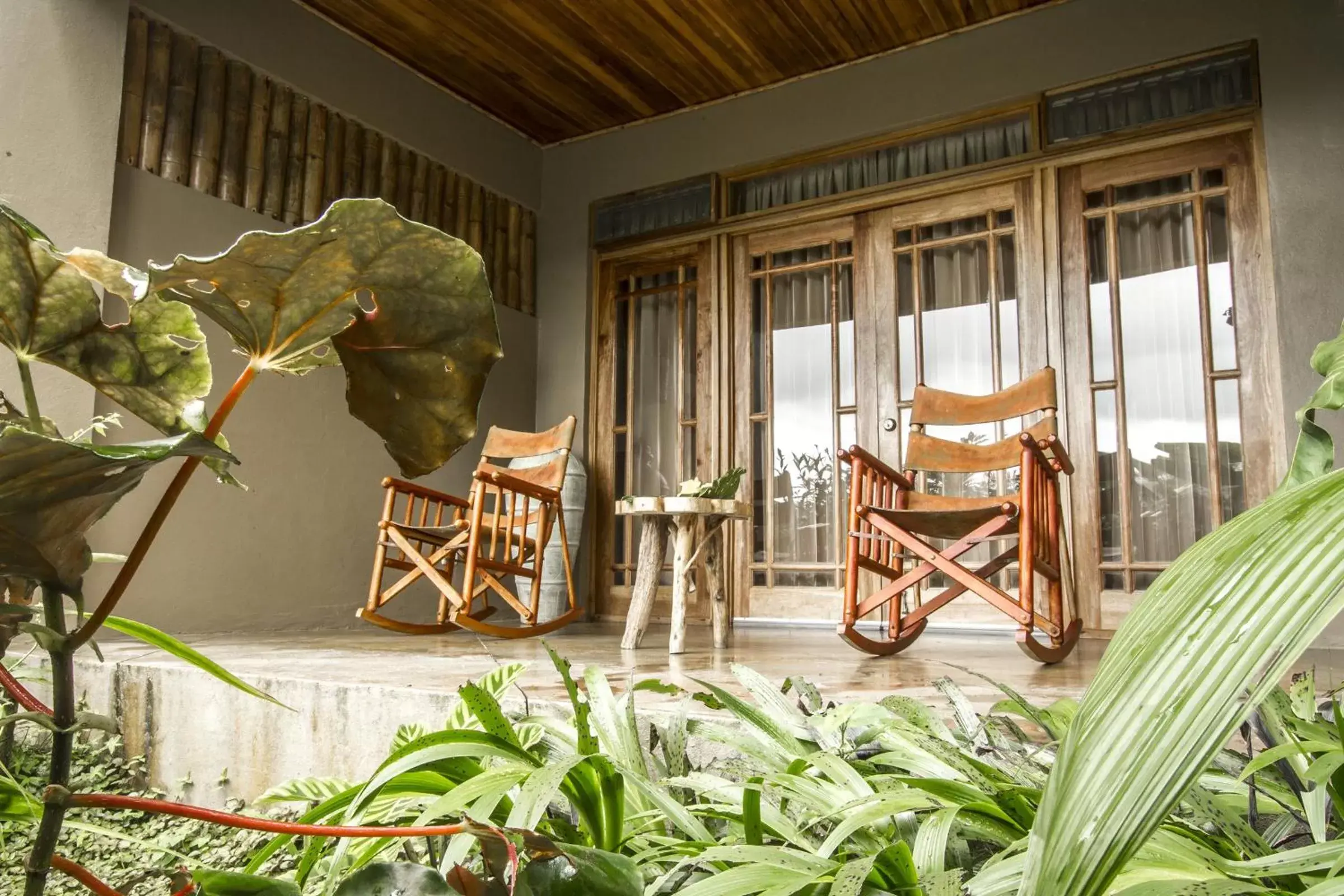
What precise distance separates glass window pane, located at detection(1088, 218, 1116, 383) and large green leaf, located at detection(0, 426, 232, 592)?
4359 millimetres

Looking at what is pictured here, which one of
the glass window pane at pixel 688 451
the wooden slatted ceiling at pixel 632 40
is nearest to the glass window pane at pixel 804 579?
the glass window pane at pixel 688 451

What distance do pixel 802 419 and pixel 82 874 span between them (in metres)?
4.59

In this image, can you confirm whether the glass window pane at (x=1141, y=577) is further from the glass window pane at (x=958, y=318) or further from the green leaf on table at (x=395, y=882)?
the green leaf on table at (x=395, y=882)

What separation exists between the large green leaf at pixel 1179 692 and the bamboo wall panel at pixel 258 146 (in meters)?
3.69

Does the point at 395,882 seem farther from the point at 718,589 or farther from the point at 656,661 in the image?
the point at 718,589

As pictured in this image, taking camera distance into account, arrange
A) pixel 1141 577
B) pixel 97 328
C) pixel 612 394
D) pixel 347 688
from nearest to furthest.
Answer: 1. pixel 97 328
2. pixel 347 688
3. pixel 1141 577
4. pixel 612 394

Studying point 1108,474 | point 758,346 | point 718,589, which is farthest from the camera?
point 758,346

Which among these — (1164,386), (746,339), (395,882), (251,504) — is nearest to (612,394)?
(746,339)

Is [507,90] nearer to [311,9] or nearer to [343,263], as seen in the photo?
[311,9]

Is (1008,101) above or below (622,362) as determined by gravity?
above

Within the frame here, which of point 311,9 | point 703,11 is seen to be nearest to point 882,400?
point 703,11

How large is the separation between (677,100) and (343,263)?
5.17 metres

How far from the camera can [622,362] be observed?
5500 millimetres

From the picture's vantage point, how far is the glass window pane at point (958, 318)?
14.6 ft
